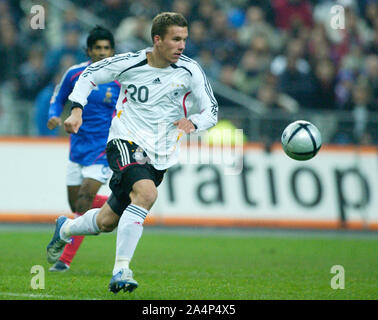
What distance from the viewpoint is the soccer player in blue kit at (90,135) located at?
975 centimetres

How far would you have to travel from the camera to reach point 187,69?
800cm

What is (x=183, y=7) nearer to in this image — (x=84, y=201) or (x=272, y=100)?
(x=272, y=100)

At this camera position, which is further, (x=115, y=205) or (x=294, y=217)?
(x=294, y=217)

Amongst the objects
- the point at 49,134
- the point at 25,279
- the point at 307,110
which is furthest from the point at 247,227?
the point at 25,279

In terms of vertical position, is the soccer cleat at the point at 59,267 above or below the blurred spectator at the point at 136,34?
below

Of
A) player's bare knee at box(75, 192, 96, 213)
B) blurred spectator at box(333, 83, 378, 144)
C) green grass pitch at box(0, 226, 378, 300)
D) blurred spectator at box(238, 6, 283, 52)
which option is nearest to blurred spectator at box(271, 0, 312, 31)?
blurred spectator at box(238, 6, 283, 52)

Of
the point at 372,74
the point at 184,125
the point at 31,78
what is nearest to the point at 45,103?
the point at 31,78

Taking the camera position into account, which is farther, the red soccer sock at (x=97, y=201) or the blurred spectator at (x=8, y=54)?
the blurred spectator at (x=8, y=54)

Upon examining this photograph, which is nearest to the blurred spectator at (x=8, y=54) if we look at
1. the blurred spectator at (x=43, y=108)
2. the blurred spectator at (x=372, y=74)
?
the blurred spectator at (x=43, y=108)

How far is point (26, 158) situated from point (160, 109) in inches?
330

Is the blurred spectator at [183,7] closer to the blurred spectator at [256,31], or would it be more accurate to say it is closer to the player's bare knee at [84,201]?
the blurred spectator at [256,31]

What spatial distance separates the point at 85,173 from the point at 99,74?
2226 mm

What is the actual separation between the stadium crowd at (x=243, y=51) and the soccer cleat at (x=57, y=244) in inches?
286
